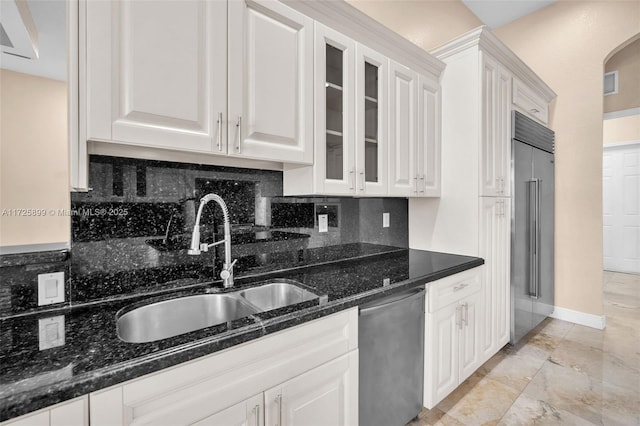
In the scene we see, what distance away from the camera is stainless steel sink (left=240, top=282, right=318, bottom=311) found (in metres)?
1.54

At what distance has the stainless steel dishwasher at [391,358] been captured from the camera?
142 centimetres

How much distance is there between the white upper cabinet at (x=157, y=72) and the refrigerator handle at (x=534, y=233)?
8.91ft

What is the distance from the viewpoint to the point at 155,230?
1.41 meters

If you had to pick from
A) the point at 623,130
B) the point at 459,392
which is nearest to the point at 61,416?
the point at 459,392

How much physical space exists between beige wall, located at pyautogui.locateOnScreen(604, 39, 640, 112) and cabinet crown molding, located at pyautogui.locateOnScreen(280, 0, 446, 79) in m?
2.82

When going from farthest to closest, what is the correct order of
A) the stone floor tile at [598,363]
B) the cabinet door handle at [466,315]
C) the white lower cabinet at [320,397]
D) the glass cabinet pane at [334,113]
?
the stone floor tile at [598,363], the cabinet door handle at [466,315], the glass cabinet pane at [334,113], the white lower cabinet at [320,397]

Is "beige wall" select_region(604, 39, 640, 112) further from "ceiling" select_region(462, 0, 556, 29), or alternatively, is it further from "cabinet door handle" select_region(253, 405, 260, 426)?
"cabinet door handle" select_region(253, 405, 260, 426)

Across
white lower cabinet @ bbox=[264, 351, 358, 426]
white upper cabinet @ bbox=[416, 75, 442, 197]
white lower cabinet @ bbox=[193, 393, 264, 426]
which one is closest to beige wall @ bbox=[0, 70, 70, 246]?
white lower cabinet @ bbox=[193, 393, 264, 426]

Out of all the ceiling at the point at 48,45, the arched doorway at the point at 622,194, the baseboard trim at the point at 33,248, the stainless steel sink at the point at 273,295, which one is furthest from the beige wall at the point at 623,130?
the baseboard trim at the point at 33,248

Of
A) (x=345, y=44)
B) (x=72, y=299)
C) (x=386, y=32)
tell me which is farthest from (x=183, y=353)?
(x=386, y=32)

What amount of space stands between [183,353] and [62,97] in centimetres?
105

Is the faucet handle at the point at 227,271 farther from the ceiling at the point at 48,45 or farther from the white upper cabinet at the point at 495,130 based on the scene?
the white upper cabinet at the point at 495,130

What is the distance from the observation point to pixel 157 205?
1413 mm

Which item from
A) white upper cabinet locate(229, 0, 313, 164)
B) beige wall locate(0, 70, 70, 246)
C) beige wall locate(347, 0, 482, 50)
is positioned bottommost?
beige wall locate(0, 70, 70, 246)
